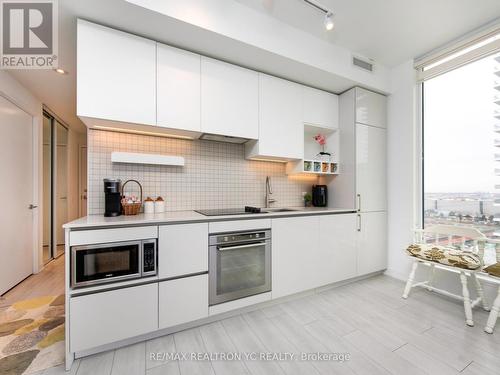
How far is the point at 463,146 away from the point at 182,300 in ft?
10.8

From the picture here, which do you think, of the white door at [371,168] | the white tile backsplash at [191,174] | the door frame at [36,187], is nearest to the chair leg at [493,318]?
the white door at [371,168]

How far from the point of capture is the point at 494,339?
1.66 metres

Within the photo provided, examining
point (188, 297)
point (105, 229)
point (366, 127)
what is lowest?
point (188, 297)

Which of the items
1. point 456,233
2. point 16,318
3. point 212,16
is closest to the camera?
point 212,16

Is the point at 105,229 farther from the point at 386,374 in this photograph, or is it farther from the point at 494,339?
the point at 494,339

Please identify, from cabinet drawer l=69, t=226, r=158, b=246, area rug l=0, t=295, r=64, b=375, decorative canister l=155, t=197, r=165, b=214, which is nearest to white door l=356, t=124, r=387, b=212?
decorative canister l=155, t=197, r=165, b=214

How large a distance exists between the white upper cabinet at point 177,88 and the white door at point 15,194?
195 cm

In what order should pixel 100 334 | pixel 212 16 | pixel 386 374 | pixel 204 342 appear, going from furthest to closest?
pixel 212 16
pixel 204 342
pixel 100 334
pixel 386 374

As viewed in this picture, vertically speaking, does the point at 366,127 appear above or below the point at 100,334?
above

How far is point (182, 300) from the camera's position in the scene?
172 cm

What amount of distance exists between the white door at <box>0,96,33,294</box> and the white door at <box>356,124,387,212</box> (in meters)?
4.05

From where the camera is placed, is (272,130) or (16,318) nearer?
(16,318)

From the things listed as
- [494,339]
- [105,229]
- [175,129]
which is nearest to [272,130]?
[175,129]

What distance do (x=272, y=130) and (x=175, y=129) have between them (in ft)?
3.39
